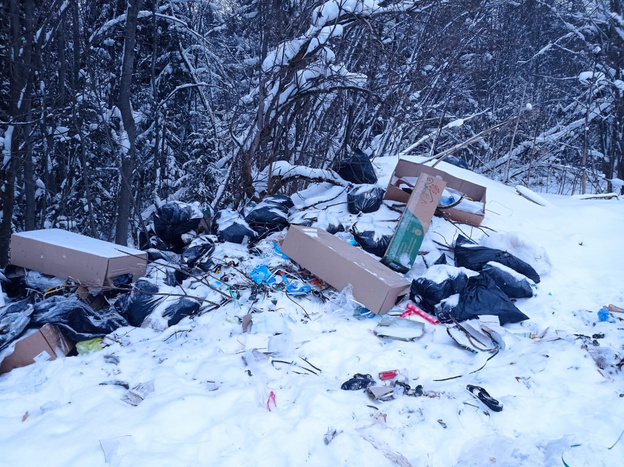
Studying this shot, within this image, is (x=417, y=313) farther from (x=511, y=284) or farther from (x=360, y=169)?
(x=360, y=169)

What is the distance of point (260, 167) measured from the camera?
17.5 ft

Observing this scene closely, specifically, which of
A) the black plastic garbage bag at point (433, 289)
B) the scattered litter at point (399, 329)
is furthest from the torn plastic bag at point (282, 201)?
the scattered litter at point (399, 329)

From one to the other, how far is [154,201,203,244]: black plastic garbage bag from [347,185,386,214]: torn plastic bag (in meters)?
1.65

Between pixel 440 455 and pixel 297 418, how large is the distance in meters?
0.63

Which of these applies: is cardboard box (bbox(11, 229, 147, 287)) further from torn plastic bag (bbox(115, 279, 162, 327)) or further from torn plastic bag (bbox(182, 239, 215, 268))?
torn plastic bag (bbox(182, 239, 215, 268))

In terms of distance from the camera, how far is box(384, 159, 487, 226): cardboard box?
3.85 m

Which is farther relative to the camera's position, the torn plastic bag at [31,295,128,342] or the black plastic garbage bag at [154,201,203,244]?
the black plastic garbage bag at [154,201,203,244]

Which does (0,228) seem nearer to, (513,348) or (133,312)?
(133,312)

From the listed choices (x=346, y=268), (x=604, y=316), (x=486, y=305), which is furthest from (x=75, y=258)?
(x=604, y=316)

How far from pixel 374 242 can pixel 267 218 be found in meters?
1.17

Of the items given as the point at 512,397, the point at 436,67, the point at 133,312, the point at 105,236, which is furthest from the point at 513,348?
the point at 105,236

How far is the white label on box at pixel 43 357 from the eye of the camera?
2.23 metres

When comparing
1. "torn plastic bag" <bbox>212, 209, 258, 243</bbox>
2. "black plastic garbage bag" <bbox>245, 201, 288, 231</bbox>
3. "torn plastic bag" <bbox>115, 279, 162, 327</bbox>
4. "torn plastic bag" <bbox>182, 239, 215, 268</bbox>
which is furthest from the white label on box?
"black plastic garbage bag" <bbox>245, 201, 288, 231</bbox>

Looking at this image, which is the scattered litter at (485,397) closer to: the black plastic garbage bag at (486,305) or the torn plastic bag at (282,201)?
the black plastic garbage bag at (486,305)
